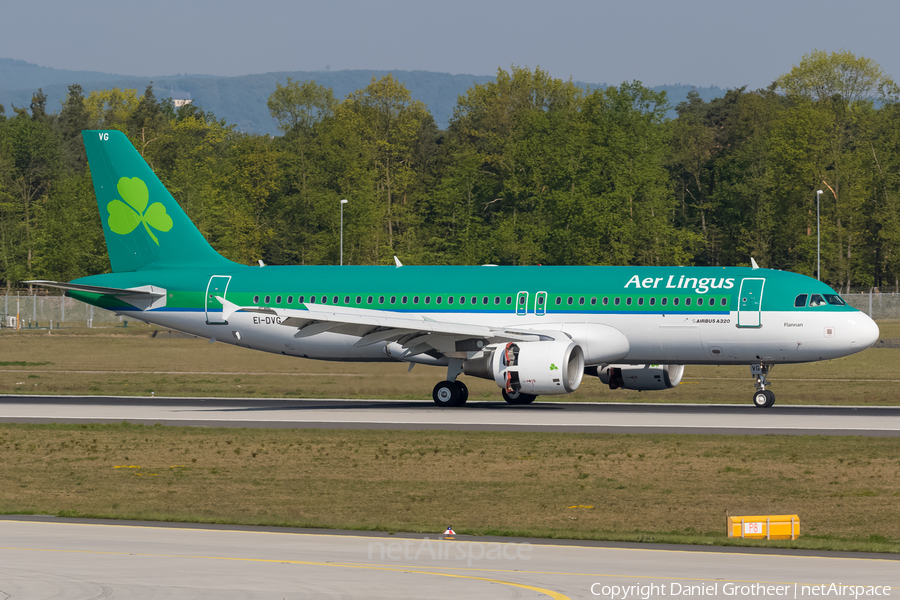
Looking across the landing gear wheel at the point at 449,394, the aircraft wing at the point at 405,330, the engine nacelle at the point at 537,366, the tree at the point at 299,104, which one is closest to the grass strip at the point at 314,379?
the landing gear wheel at the point at 449,394

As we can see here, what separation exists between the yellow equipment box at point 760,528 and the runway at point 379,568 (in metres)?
1.05

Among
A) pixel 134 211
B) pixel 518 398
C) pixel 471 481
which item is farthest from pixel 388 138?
pixel 471 481

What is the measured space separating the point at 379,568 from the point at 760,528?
222 inches

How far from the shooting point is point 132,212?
42.4 metres

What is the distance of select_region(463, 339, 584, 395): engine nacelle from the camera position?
1347 inches

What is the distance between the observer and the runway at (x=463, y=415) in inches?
1190

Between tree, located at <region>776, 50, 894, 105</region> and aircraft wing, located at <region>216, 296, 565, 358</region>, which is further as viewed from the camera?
tree, located at <region>776, 50, 894, 105</region>

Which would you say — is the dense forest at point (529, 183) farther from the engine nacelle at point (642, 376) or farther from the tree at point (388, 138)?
the engine nacelle at point (642, 376)

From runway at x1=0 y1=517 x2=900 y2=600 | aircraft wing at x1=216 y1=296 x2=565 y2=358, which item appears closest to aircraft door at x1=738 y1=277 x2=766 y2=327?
aircraft wing at x1=216 y1=296 x2=565 y2=358

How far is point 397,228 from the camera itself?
404 ft

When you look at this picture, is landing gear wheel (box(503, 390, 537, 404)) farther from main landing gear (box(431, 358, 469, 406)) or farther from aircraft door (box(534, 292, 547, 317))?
aircraft door (box(534, 292, 547, 317))

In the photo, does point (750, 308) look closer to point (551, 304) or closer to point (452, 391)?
point (551, 304)

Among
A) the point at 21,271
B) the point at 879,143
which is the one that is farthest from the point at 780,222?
the point at 21,271

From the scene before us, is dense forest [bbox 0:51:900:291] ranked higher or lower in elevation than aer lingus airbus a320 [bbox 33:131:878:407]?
higher
